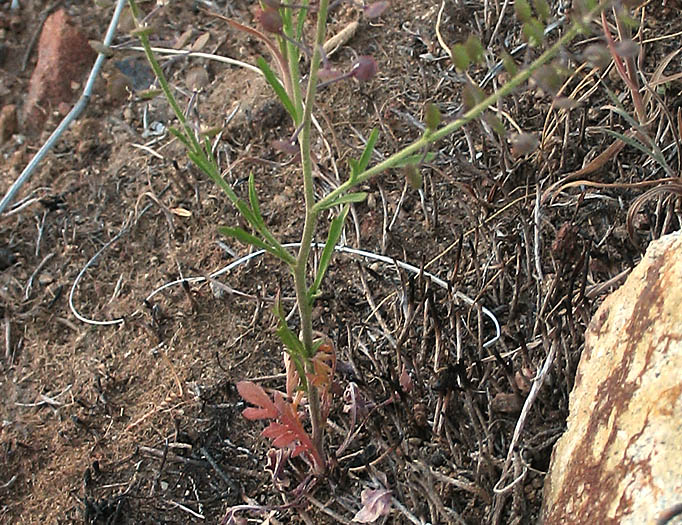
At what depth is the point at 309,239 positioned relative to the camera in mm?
1454

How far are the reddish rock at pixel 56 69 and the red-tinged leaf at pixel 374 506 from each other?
6.04 feet

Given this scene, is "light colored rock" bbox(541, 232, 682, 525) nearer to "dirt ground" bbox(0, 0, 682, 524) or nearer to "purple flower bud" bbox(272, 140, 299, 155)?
"dirt ground" bbox(0, 0, 682, 524)

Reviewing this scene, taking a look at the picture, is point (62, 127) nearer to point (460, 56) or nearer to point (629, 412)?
point (460, 56)

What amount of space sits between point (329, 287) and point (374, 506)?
0.67 meters

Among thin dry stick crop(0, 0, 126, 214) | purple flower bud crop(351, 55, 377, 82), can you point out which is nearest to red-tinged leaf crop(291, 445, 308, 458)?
purple flower bud crop(351, 55, 377, 82)

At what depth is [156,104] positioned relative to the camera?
111 inches

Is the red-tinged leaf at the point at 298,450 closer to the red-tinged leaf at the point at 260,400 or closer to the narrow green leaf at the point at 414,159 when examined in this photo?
the red-tinged leaf at the point at 260,400

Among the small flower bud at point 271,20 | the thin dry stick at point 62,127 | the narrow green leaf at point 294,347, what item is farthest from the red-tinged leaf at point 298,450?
the thin dry stick at point 62,127

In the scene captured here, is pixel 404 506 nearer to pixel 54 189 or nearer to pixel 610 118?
pixel 610 118

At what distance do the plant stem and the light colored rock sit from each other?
18.6 inches

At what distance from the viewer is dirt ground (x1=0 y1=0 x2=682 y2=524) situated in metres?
1.78

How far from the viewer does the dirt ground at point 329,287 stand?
1.78 meters

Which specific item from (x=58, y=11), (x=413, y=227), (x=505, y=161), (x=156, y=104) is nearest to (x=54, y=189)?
(x=156, y=104)

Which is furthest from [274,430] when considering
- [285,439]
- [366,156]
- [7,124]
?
[7,124]
